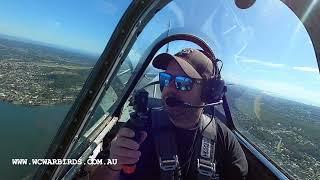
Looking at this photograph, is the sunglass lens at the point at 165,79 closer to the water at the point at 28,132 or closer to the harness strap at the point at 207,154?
the harness strap at the point at 207,154

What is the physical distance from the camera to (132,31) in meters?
1.31

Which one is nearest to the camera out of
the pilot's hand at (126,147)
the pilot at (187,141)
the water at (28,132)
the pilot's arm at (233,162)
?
the pilot's hand at (126,147)

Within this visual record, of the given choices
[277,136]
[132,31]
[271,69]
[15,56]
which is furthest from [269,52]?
[15,56]

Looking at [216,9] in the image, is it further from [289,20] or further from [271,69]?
[289,20]

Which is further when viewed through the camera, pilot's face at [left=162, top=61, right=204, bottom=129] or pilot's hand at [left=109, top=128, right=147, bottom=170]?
pilot's face at [left=162, top=61, right=204, bottom=129]

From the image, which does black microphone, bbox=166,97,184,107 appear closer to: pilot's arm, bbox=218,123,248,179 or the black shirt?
the black shirt

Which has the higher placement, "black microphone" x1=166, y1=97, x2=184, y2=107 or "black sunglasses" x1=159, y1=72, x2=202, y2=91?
"black sunglasses" x1=159, y1=72, x2=202, y2=91

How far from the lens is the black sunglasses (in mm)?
1966

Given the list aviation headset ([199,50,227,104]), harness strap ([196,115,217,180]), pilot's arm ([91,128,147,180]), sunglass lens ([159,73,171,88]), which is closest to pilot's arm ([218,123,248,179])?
harness strap ([196,115,217,180])

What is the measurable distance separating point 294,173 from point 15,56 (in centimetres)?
222

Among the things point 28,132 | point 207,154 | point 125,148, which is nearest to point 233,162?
point 207,154

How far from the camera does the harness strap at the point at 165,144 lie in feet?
5.80

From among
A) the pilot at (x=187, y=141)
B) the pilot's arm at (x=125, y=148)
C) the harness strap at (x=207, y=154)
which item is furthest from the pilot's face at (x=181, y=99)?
the pilot's arm at (x=125, y=148)

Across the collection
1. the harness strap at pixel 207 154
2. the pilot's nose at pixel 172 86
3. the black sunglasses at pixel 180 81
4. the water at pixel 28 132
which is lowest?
the water at pixel 28 132
